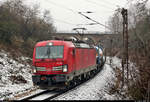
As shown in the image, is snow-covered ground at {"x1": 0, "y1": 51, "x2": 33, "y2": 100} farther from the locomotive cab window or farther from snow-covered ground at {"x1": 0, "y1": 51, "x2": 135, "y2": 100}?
the locomotive cab window

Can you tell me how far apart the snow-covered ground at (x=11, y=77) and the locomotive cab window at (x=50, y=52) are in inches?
95.5

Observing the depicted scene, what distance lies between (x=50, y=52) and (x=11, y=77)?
6.42 m

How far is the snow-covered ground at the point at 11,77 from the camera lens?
13.7 meters

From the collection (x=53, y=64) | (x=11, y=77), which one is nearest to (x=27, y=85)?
(x=11, y=77)

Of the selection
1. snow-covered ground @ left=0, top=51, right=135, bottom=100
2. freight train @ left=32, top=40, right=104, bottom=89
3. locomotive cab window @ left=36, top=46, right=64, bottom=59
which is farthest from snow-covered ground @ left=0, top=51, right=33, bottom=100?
locomotive cab window @ left=36, top=46, right=64, bottom=59

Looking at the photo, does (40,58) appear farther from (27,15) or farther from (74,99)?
(27,15)

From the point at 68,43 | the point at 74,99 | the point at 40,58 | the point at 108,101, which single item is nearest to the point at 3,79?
the point at 40,58

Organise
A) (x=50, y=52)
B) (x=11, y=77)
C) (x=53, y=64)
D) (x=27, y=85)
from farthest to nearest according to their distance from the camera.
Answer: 1. (x=11, y=77)
2. (x=27, y=85)
3. (x=50, y=52)
4. (x=53, y=64)

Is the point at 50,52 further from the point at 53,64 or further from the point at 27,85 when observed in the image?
the point at 27,85

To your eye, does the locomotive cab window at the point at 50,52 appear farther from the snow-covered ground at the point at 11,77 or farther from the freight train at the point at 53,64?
the snow-covered ground at the point at 11,77

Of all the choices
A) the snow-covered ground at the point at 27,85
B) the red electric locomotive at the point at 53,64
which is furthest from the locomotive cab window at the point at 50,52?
the snow-covered ground at the point at 27,85

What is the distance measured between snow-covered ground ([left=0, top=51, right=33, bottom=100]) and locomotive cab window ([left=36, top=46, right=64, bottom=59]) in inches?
95.5

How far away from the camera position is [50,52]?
1238 centimetres

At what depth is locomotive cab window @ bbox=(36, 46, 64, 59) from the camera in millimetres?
12219
